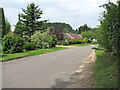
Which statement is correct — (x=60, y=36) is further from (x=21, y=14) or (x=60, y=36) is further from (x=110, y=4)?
(x=110, y=4)

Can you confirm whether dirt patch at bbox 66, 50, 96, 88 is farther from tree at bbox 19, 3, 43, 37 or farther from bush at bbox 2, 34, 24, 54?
tree at bbox 19, 3, 43, 37

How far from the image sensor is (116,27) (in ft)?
17.9

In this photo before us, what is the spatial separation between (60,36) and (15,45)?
22.7 metres

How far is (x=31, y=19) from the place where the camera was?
3309 cm

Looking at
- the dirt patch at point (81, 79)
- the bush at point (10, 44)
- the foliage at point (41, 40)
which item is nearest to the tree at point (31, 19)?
the foliage at point (41, 40)

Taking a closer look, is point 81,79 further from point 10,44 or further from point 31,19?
point 31,19

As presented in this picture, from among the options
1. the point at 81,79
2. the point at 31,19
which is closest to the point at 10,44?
the point at 81,79

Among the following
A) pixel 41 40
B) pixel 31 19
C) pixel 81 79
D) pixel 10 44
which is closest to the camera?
pixel 81 79

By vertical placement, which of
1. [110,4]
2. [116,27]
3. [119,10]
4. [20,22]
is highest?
[20,22]

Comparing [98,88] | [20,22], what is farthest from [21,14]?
[98,88]

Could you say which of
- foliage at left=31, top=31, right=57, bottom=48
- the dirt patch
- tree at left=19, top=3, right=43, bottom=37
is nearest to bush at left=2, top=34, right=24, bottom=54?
foliage at left=31, top=31, right=57, bottom=48

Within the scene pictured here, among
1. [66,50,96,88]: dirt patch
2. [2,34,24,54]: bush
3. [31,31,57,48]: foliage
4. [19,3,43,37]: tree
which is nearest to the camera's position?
[66,50,96,88]: dirt patch

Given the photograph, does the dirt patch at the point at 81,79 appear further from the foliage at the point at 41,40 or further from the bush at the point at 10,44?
the foliage at the point at 41,40

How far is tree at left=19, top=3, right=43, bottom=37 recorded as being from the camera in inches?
1284
